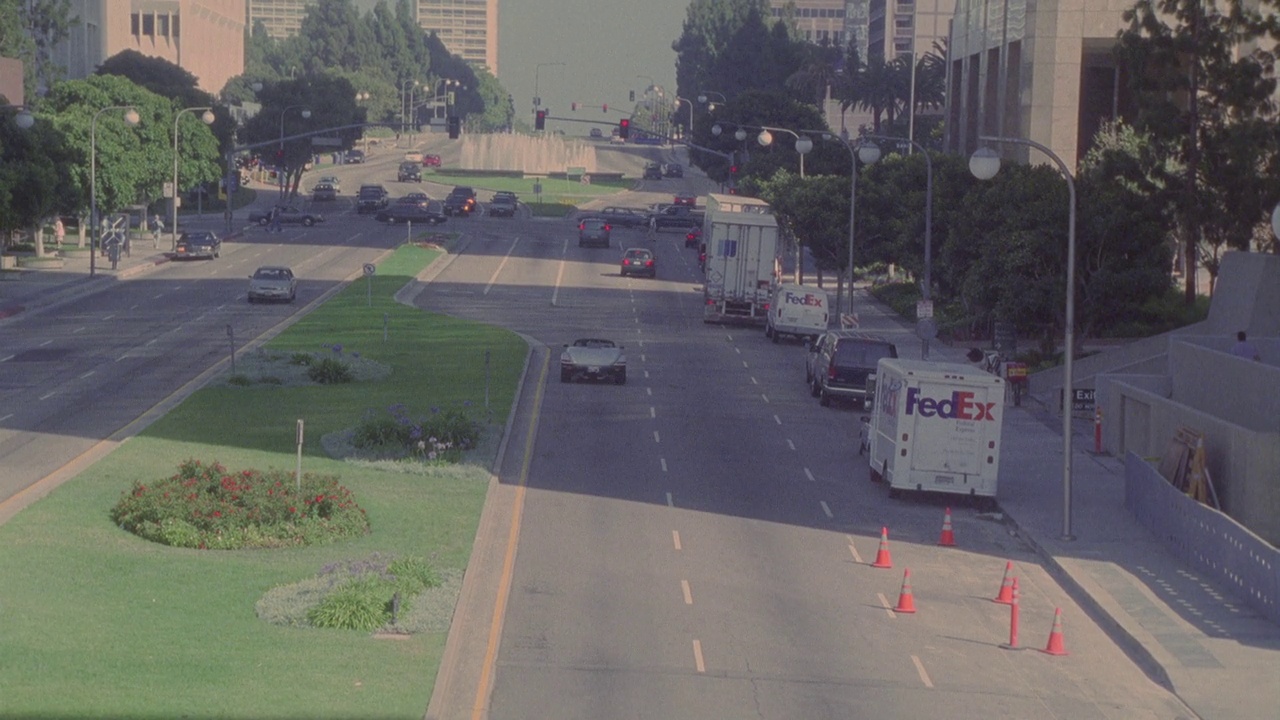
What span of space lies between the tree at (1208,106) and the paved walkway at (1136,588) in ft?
35.8

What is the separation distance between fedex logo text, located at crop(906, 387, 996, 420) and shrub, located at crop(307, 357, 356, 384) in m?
20.0

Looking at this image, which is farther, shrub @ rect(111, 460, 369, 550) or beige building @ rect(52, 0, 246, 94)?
beige building @ rect(52, 0, 246, 94)

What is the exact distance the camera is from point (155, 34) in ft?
563

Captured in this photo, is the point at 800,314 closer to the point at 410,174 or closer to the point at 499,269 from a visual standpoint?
the point at 499,269

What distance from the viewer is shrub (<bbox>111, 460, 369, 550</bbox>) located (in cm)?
2636

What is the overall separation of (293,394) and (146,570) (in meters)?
21.6

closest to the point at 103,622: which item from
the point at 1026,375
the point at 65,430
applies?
the point at 65,430

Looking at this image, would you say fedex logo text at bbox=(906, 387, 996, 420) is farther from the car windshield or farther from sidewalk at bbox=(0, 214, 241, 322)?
sidewalk at bbox=(0, 214, 241, 322)

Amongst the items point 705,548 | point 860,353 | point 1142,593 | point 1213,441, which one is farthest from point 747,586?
point 860,353

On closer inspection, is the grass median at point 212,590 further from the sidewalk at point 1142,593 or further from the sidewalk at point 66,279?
the sidewalk at point 66,279

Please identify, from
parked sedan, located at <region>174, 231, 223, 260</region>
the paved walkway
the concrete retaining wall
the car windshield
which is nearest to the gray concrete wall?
the paved walkway

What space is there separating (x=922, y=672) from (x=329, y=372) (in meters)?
29.9

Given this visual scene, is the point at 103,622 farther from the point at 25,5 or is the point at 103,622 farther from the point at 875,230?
the point at 25,5

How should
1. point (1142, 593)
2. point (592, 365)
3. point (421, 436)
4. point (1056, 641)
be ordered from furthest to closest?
point (592, 365)
point (421, 436)
point (1142, 593)
point (1056, 641)
